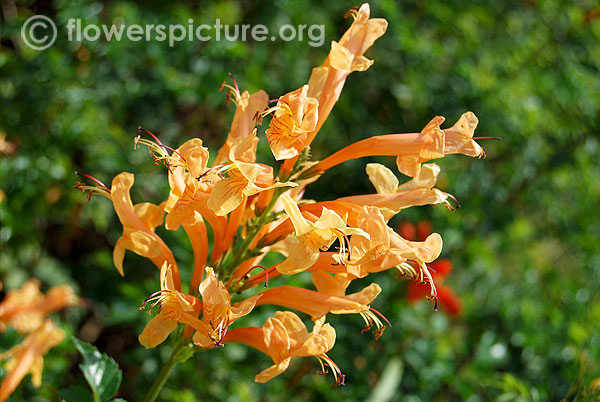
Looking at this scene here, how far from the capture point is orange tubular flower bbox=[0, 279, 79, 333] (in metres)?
2.19

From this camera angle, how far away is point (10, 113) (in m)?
2.85

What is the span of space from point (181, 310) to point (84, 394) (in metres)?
0.36

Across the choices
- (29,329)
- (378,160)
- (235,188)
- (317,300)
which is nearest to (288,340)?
(317,300)

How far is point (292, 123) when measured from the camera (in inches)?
48.6

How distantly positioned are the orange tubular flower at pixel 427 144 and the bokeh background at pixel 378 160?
117 cm

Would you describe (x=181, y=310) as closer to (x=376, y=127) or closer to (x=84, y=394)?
(x=84, y=394)

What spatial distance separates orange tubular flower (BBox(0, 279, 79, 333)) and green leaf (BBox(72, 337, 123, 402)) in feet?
3.15

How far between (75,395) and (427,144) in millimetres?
1010

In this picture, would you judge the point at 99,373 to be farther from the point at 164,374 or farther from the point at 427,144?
the point at 427,144

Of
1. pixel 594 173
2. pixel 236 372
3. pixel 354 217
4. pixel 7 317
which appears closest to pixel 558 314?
pixel 594 173

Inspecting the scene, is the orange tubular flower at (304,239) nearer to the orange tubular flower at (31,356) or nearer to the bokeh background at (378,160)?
the orange tubular flower at (31,356)

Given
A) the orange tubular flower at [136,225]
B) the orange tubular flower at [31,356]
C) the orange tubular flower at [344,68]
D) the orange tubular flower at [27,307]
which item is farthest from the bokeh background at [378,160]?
the orange tubular flower at [344,68]

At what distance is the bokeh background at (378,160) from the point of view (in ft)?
8.60

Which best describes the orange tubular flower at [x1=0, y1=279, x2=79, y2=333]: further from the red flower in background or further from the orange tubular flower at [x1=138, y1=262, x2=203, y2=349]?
the red flower in background
